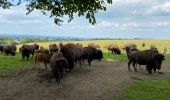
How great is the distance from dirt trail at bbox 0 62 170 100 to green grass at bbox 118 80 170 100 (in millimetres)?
535

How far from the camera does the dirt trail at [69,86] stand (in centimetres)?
1994

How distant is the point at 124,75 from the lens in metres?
28.2

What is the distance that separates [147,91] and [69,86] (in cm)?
444

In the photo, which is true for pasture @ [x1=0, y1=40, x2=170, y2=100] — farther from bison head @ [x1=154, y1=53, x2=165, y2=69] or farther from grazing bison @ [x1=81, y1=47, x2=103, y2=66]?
grazing bison @ [x1=81, y1=47, x2=103, y2=66]

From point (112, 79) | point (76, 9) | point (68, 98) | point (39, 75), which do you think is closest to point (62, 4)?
point (76, 9)

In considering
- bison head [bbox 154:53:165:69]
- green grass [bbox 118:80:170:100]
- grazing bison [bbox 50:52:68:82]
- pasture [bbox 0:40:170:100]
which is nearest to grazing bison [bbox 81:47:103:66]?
pasture [bbox 0:40:170:100]

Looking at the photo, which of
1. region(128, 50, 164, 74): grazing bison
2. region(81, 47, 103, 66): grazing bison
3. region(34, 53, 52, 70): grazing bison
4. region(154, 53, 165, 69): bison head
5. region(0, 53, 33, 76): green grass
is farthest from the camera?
region(81, 47, 103, 66): grazing bison

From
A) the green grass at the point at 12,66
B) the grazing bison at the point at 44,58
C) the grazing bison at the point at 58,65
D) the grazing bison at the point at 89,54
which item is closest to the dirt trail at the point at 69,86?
the grazing bison at the point at 58,65

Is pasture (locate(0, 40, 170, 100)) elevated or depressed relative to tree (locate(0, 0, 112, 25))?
depressed

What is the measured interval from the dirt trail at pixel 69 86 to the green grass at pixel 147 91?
535 mm

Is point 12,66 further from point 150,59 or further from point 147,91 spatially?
point 147,91

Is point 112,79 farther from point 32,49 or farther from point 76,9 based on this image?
point 32,49

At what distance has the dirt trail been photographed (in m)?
19.9

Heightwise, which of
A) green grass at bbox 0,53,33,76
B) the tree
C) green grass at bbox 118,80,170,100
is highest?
the tree
